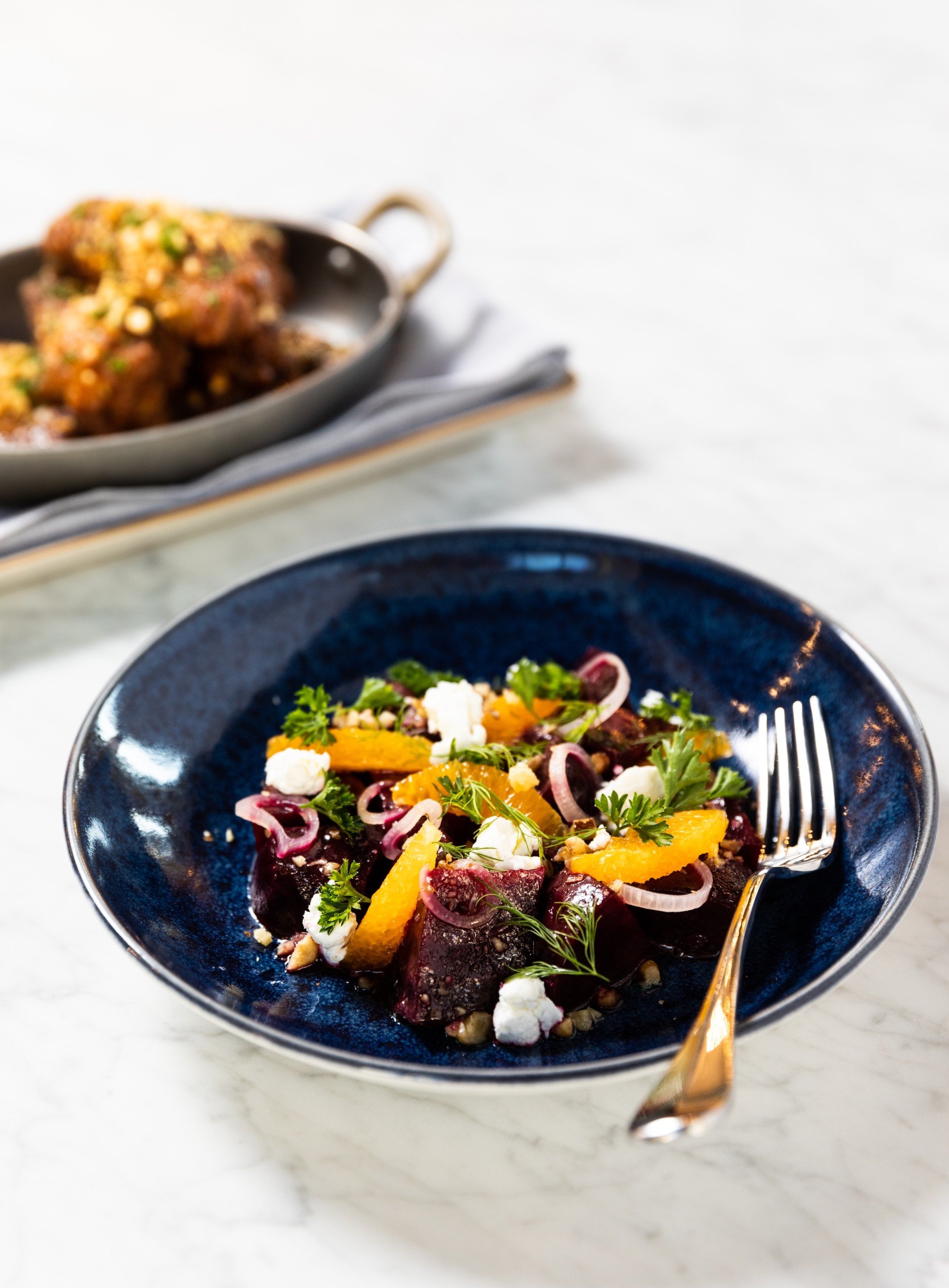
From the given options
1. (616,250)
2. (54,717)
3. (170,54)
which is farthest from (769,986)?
(170,54)

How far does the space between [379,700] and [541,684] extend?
244mm

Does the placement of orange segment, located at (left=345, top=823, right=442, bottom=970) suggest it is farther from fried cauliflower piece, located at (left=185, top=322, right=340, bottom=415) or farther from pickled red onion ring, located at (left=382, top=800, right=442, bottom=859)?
fried cauliflower piece, located at (left=185, top=322, right=340, bottom=415)

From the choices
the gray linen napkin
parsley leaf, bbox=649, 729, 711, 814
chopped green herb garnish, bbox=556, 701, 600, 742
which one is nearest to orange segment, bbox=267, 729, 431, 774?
chopped green herb garnish, bbox=556, 701, 600, 742

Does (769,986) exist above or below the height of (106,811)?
above

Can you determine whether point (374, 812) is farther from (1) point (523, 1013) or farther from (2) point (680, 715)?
(2) point (680, 715)

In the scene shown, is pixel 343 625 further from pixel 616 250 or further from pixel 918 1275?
pixel 616 250

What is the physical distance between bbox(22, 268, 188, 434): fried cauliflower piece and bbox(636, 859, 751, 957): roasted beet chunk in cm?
176

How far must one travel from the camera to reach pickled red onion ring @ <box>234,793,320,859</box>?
1646mm

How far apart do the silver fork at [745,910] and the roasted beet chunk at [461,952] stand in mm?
238

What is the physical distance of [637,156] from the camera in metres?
4.39

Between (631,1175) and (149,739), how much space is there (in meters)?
0.92

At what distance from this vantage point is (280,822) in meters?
1.69

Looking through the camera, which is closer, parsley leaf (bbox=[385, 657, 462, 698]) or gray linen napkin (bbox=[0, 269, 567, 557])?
parsley leaf (bbox=[385, 657, 462, 698])

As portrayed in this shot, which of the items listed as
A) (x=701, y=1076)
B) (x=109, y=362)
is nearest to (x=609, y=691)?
(x=701, y=1076)
